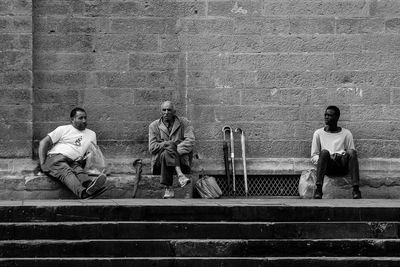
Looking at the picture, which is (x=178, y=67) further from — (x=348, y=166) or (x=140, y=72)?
(x=348, y=166)

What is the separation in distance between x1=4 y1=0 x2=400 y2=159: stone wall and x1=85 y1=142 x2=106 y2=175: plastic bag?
37cm

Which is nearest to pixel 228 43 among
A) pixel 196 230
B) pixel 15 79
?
pixel 15 79

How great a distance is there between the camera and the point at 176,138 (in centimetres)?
1334

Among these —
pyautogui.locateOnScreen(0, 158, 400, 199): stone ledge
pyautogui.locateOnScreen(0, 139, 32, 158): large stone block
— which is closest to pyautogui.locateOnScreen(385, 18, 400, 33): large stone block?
pyautogui.locateOnScreen(0, 158, 400, 199): stone ledge

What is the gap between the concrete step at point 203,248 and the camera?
32.0 ft

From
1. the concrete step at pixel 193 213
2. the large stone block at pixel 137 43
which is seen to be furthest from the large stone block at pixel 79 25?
the concrete step at pixel 193 213

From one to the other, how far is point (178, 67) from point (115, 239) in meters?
4.26

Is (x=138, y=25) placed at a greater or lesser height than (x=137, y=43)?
greater

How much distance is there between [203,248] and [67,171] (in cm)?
362

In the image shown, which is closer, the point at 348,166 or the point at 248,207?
the point at 248,207

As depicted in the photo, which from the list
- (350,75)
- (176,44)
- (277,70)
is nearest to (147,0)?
(176,44)

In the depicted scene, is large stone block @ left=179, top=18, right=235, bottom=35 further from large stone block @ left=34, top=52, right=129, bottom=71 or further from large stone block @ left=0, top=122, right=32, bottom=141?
large stone block @ left=0, top=122, right=32, bottom=141

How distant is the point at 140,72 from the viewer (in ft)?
45.1

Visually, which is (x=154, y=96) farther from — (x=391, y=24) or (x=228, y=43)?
(x=391, y=24)
